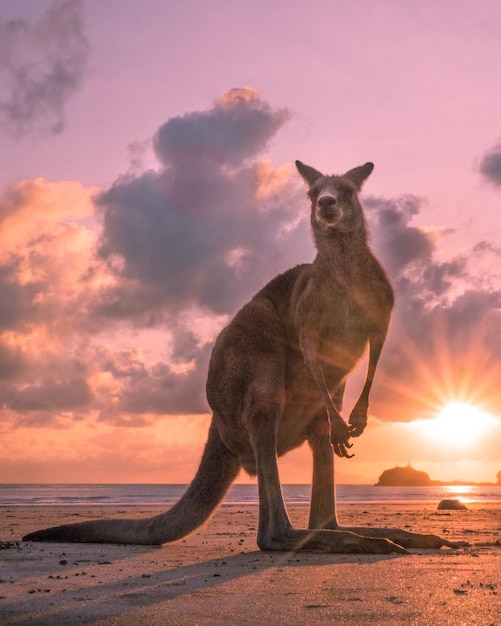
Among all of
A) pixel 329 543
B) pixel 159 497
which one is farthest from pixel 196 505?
pixel 159 497

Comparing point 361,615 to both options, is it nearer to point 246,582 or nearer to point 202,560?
point 246,582

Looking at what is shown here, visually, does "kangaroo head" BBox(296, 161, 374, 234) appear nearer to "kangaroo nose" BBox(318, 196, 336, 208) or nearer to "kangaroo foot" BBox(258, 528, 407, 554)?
"kangaroo nose" BBox(318, 196, 336, 208)

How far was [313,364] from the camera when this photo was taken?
660 cm

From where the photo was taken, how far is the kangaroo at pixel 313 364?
6.58 metres

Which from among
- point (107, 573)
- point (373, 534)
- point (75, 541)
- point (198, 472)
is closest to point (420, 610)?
point (107, 573)

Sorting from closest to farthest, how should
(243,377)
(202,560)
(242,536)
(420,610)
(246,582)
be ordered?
(420,610) → (246,582) → (202,560) → (243,377) → (242,536)

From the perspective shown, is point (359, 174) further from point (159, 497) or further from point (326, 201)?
point (159, 497)

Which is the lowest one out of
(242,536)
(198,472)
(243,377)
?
(242,536)

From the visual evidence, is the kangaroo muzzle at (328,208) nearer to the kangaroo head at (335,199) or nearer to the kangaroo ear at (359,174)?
the kangaroo head at (335,199)

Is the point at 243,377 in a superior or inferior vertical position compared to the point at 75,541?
superior

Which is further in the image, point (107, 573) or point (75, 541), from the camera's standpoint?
point (75, 541)

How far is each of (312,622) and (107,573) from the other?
2.30 metres

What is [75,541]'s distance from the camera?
780 centimetres

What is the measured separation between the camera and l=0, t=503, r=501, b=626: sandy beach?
11.5 ft
